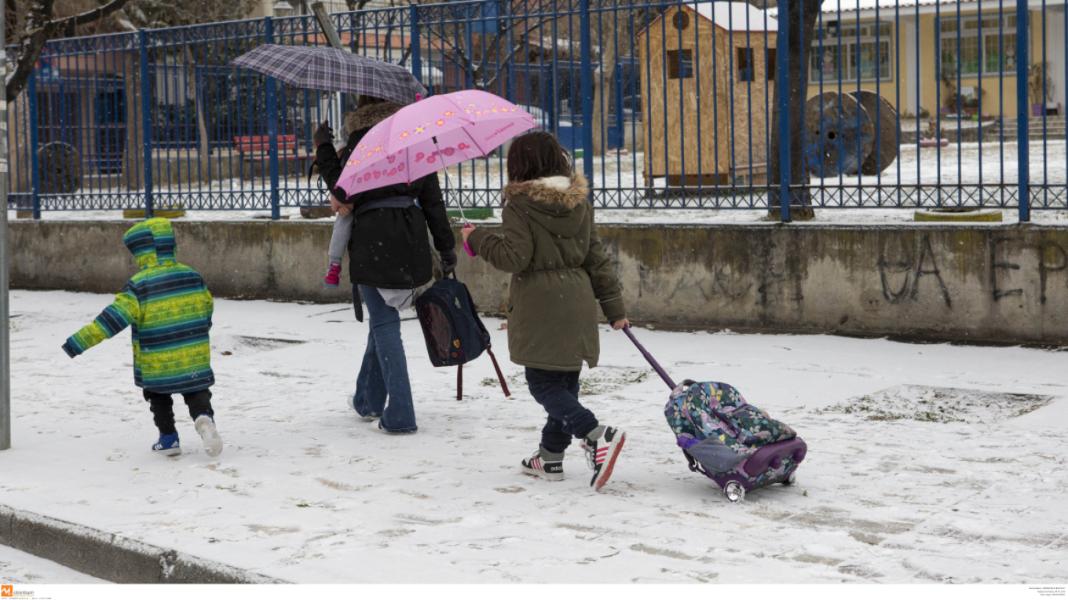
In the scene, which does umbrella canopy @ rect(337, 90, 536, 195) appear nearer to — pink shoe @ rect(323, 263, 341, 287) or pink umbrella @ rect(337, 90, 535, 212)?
pink umbrella @ rect(337, 90, 535, 212)

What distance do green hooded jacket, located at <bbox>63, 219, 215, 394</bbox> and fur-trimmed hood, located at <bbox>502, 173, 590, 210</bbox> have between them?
174 cm

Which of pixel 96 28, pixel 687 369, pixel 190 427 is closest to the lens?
pixel 190 427

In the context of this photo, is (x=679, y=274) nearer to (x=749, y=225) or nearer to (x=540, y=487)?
(x=749, y=225)

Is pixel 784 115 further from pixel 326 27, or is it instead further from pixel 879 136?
pixel 326 27

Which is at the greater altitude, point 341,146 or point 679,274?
point 341,146

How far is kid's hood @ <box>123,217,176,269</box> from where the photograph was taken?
23.0 ft

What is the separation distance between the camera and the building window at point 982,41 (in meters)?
9.95

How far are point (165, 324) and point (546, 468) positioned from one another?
187 centimetres

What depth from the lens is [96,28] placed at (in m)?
26.4

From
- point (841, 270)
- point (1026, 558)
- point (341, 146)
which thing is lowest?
point (1026, 558)

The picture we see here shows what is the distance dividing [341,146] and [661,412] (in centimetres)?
213

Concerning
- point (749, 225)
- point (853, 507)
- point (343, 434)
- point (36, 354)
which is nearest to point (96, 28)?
point (36, 354)

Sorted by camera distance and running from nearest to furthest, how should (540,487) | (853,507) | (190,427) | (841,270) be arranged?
(853,507) < (540,487) < (190,427) < (841,270)

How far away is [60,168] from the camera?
1560 centimetres
